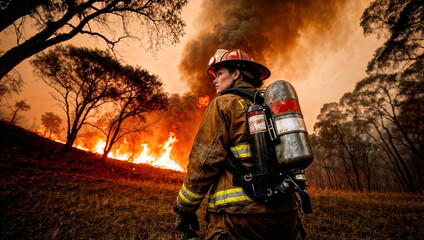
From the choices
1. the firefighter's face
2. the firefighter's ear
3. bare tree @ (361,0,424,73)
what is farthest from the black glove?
bare tree @ (361,0,424,73)

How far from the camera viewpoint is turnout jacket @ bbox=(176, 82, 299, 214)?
1.43m

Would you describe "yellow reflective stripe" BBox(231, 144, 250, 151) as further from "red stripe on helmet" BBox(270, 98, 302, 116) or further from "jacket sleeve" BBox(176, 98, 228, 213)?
"red stripe on helmet" BBox(270, 98, 302, 116)

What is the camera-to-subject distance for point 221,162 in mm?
1513

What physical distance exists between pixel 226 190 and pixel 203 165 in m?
0.34

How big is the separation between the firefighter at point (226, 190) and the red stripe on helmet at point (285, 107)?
313 millimetres

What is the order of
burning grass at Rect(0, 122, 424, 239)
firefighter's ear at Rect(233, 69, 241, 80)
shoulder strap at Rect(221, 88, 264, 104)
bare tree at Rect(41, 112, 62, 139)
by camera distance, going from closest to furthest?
1. shoulder strap at Rect(221, 88, 264, 104)
2. firefighter's ear at Rect(233, 69, 241, 80)
3. burning grass at Rect(0, 122, 424, 239)
4. bare tree at Rect(41, 112, 62, 139)

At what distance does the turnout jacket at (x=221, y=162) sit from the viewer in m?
1.43

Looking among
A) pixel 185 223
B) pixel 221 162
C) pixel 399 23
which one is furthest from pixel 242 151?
pixel 399 23

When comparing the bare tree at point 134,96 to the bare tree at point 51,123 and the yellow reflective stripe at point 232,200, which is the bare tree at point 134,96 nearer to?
the yellow reflective stripe at point 232,200

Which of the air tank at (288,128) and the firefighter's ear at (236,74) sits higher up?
the firefighter's ear at (236,74)

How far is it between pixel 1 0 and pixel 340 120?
28271 mm

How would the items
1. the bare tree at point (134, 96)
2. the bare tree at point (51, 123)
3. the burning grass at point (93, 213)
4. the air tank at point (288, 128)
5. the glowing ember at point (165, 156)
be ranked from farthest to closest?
the bare tree at point (51, 123)
the glowing ember at point (165, 156)
the bare tree at point (134, 96)
the burning grass at point (93, 213)
the air tank at point (288, 128)

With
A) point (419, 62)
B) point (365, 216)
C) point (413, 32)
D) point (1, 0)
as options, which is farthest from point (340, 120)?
point (1, 0)

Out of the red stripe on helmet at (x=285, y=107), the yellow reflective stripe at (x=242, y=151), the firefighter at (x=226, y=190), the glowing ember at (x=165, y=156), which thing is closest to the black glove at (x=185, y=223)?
the firefighter at (x=226, y=190)
